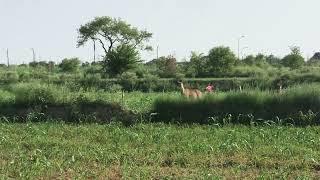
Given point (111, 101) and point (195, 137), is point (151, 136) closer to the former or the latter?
point (195, 137)

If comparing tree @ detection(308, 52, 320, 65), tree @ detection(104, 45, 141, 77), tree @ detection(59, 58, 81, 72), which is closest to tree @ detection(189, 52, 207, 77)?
tree @ detection(104, 45, 141, 77)

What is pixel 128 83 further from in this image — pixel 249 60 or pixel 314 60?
pixel 314 60

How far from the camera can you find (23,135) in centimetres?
1470

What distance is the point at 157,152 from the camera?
1193cm

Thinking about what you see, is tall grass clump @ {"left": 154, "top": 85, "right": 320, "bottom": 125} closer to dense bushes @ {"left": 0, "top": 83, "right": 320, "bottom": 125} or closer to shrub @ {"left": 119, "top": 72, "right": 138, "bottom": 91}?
dense bushes @ {"left": 0, "top": 83, "right": 320, "bottom": 125}

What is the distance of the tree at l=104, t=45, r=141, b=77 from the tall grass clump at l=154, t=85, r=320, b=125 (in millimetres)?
27098

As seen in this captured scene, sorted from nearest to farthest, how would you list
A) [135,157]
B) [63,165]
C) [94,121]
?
1. [63,165]
2. [135,157]
3. [94,121]

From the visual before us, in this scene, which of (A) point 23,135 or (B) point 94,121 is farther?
(B) point 94,121

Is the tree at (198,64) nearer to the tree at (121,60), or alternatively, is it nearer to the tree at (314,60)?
the tree at (121,60)

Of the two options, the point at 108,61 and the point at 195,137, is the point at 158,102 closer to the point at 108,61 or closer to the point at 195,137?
the point at 195,137

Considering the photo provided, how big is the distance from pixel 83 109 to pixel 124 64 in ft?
89.4

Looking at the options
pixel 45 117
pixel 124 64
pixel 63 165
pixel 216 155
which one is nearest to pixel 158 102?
pixel 45 117

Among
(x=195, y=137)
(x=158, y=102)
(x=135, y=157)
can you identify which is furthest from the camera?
(x=158, y=102)

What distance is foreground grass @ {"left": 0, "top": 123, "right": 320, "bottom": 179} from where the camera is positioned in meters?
9.90
